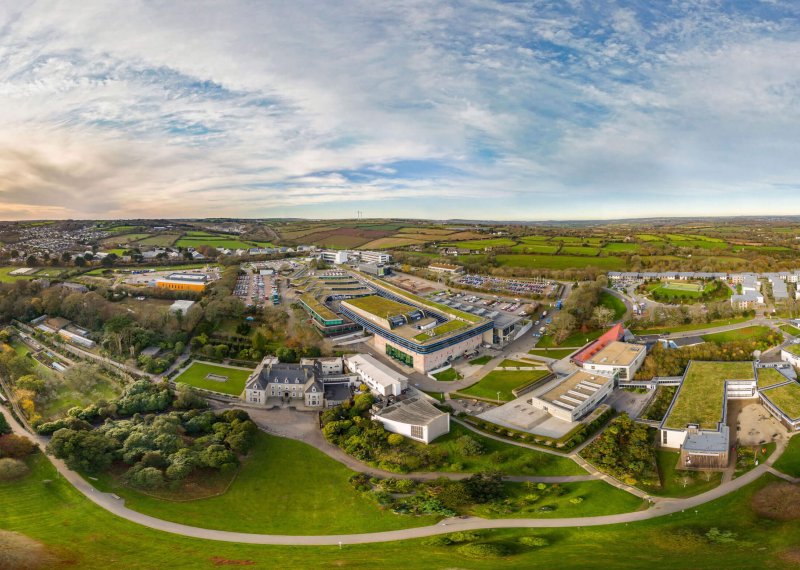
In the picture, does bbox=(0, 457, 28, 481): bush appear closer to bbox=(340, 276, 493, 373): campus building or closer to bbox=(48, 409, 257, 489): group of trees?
bbox=(48, 409, 257, 489): group of trees

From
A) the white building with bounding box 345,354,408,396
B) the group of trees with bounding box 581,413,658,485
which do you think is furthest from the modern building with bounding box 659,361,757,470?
the white building with bounding box 345,354,408,396

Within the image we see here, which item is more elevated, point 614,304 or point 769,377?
point 614,304

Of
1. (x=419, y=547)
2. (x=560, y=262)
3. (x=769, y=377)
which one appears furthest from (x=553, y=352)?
(x=560, y=262)

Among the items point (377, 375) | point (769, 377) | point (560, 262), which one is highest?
point (560, 262)

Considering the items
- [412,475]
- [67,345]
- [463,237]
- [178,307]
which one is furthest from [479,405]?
[463,237]

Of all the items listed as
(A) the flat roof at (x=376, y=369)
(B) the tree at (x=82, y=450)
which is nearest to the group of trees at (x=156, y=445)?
(B) the tree at (x=82, y=450)

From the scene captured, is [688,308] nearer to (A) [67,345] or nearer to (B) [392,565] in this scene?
(B) [392,565]

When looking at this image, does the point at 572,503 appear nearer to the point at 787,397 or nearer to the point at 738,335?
the point at 787,397

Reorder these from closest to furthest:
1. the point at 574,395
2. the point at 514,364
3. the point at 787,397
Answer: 1. the point at 787,397
2. the point at 574,395
3. the point at 514,364

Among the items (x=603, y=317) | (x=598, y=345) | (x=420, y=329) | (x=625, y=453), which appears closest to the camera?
(x=625, y=453)
